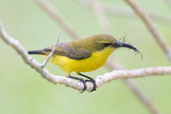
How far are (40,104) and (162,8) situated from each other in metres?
4.22

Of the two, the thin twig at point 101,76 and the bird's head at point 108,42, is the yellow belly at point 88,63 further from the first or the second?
the thin twig at point 101,76

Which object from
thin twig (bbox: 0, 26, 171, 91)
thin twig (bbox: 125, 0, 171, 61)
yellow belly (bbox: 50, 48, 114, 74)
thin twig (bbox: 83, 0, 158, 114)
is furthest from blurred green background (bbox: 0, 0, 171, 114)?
thin twig (bbox: 0, 26, 171, 91)

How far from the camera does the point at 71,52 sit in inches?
221

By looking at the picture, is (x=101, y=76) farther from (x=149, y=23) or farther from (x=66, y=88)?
(x=66, y=88)

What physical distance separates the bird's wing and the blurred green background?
275 centimetres

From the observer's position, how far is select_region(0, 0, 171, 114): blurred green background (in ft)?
30.1

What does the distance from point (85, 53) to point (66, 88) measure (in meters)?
4.23

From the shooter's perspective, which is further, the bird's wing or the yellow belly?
the bird's wing

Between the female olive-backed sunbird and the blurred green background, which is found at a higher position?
the female olive-backed sunbird

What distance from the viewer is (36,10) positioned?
38.5 ft

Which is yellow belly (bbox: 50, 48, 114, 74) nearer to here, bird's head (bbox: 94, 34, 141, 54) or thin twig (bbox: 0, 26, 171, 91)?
bird's head (bbox: 94, 34, 141, 54)

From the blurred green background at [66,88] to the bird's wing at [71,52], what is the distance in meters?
2.75

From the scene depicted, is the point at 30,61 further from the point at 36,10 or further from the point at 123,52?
the point at 36,10

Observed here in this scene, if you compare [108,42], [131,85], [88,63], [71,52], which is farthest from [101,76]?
[131,85]
